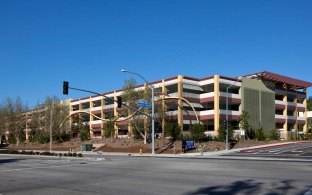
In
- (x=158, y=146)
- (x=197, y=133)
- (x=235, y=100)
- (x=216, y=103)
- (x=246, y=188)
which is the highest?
(x=235, y=100)

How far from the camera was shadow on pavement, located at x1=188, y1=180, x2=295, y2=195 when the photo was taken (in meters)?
13.2

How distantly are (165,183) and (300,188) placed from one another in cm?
473

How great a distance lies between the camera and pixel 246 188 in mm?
14117

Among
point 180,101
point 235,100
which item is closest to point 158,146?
point 180,101

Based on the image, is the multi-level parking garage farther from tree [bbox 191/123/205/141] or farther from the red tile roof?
tree [bbox 191/123/205/141]

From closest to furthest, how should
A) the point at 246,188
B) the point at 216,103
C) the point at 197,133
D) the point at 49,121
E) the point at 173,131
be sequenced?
1. the point at 246,188
2. the point at 197,133
3. the point at 173,131
4. the point at 216,103
5. the point at 49,121

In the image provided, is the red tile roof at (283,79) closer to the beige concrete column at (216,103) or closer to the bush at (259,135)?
the beige concrete column at (216,103)

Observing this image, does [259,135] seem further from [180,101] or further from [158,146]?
[158,146]

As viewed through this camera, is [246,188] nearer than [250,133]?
Yes

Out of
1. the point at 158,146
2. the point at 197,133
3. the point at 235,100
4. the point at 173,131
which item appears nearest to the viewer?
the point at 197,133

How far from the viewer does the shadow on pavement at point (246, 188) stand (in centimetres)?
1320

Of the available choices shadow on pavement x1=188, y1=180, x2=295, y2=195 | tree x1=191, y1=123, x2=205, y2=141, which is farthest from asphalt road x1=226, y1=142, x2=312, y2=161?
shadow on pavement x1=188, y1=180, x2=295, y2=195

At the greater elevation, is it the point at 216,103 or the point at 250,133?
the point at 216,103

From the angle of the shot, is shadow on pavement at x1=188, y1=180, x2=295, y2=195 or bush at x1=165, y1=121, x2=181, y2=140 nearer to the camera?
shadow on pavement at x1=188, y1=180, x2=295, y2=195
